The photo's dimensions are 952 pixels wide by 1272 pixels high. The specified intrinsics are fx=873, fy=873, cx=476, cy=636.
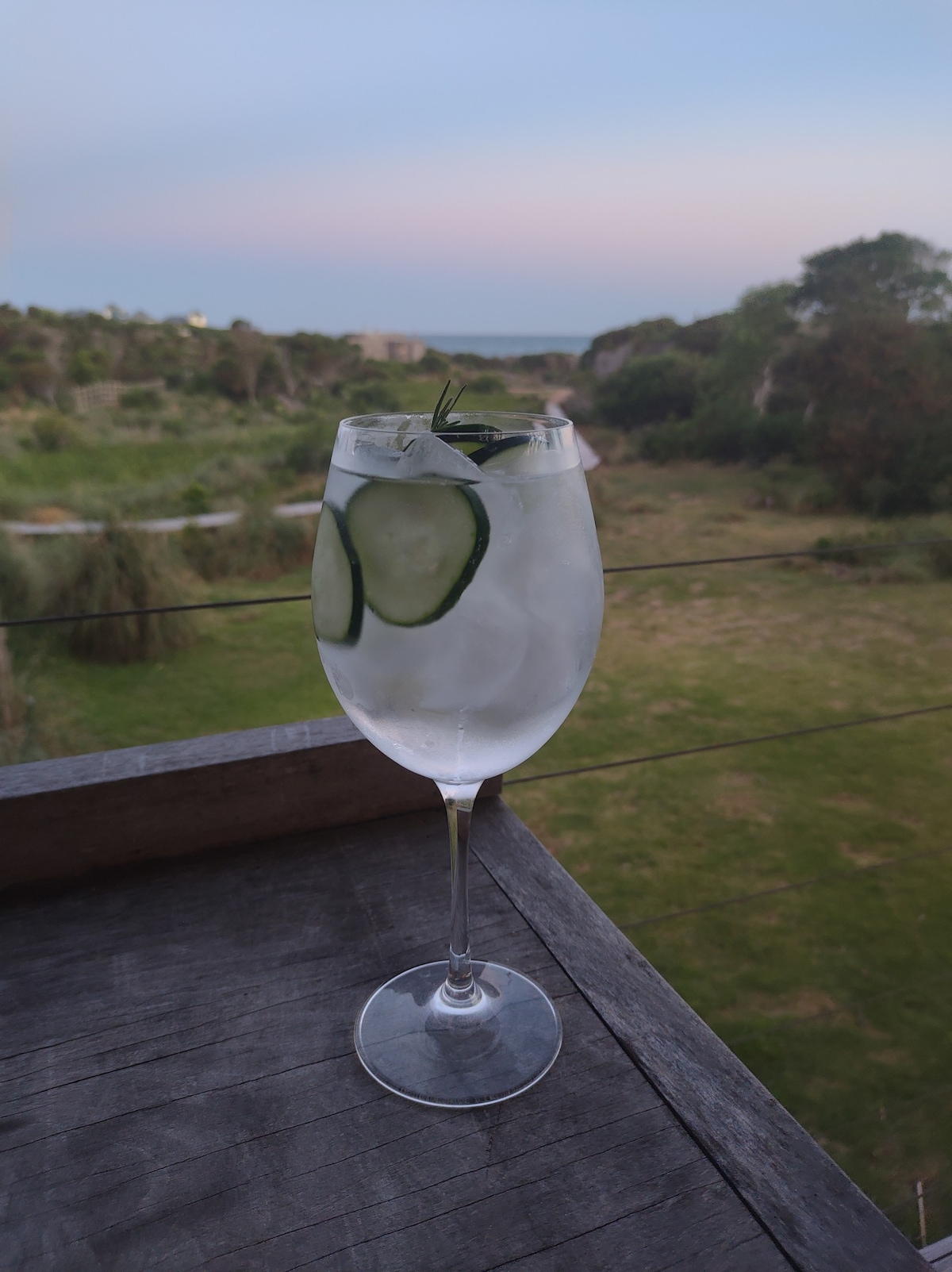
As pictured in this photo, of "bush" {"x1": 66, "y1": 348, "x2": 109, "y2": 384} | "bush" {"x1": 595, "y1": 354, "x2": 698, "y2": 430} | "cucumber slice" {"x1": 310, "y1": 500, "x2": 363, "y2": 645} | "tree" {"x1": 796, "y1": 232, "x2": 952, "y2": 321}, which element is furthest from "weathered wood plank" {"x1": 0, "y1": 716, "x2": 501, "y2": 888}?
"bush" {"x1": 66, "y1": 348, "x2": 109, "y2": 384}

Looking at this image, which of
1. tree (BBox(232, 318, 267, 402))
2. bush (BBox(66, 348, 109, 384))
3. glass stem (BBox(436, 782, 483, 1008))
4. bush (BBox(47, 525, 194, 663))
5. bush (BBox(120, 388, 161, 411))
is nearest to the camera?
glass stem (BBox(436, 782, 483, 1008))

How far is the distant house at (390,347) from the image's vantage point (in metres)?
13.5

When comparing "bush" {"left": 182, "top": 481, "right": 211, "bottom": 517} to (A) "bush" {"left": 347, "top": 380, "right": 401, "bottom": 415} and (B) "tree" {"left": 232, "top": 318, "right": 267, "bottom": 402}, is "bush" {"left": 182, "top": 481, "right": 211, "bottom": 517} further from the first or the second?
(B) "tree" {"left": 232, "top": 318, "right": 267, "bottom": 402}

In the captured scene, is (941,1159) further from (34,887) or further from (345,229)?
(345,229)

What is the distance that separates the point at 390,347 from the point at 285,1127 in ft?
46.3

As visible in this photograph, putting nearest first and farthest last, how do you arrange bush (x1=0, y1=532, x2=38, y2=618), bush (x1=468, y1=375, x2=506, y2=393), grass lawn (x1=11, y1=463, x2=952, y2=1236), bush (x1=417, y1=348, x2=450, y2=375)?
grass lawn (x1=11, y1=463, x2=952, y2=1236)
bush (x1=0, y1=532, x2=38, y2=618)
bush (x1=468, y1=375, x2=506, y2=393)
bush (x1=417, y1=348, x2=450, y2=375)

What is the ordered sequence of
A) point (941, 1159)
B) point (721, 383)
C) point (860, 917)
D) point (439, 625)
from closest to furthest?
point (439, 625), point (941, 1159), point (860, 917), point (721, 383)

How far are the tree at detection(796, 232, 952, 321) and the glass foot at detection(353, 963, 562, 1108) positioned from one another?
1134 cm

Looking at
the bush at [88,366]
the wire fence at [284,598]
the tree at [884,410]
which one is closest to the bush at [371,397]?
the bush at [88,366]

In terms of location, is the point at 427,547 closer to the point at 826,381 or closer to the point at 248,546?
the point at 248,546

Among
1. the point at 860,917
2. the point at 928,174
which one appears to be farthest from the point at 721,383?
the point at 860,917

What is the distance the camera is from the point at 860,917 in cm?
443

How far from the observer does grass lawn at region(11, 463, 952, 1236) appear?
3219mm

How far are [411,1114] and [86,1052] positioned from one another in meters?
0.19
